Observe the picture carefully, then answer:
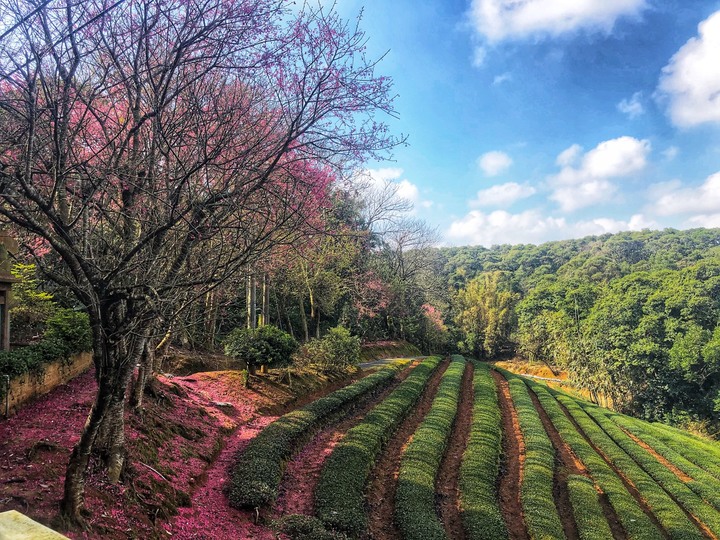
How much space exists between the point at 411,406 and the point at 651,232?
111349mm

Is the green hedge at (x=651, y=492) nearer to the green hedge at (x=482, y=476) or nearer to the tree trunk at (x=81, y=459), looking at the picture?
the green hedge at (x=482, y=476)

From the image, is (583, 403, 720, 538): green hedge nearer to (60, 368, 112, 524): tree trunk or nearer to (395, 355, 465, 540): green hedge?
(395, 355, 465, 540): green hedge

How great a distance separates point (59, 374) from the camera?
866 cm

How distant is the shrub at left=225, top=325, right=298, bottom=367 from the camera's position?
1284 centimetres

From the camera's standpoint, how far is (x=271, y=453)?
8.52m

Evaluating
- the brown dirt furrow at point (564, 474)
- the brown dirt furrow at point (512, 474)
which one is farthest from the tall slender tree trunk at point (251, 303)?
the brown dirt furrow at point (564, 474)

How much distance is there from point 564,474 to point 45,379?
1225 centimetres

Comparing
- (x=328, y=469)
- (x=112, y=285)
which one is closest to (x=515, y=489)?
(x=328, y=469)

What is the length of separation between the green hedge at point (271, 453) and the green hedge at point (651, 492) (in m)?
8.28

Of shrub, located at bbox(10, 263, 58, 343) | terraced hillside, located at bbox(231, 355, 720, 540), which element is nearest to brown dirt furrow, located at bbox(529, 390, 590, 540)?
terraced hillside, located at bbox(231, 355, 720, 540)

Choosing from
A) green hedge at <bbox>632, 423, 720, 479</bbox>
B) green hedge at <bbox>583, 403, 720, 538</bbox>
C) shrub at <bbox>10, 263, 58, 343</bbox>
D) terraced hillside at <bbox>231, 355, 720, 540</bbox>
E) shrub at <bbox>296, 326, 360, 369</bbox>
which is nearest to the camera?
terraced hillside at <bbox>231, 355, 720, 540</bbox>

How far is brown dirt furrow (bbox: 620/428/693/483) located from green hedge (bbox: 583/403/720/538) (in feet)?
1.36

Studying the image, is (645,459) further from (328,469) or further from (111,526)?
(111,526)

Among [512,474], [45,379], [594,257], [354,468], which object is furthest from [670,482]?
[594,257]
